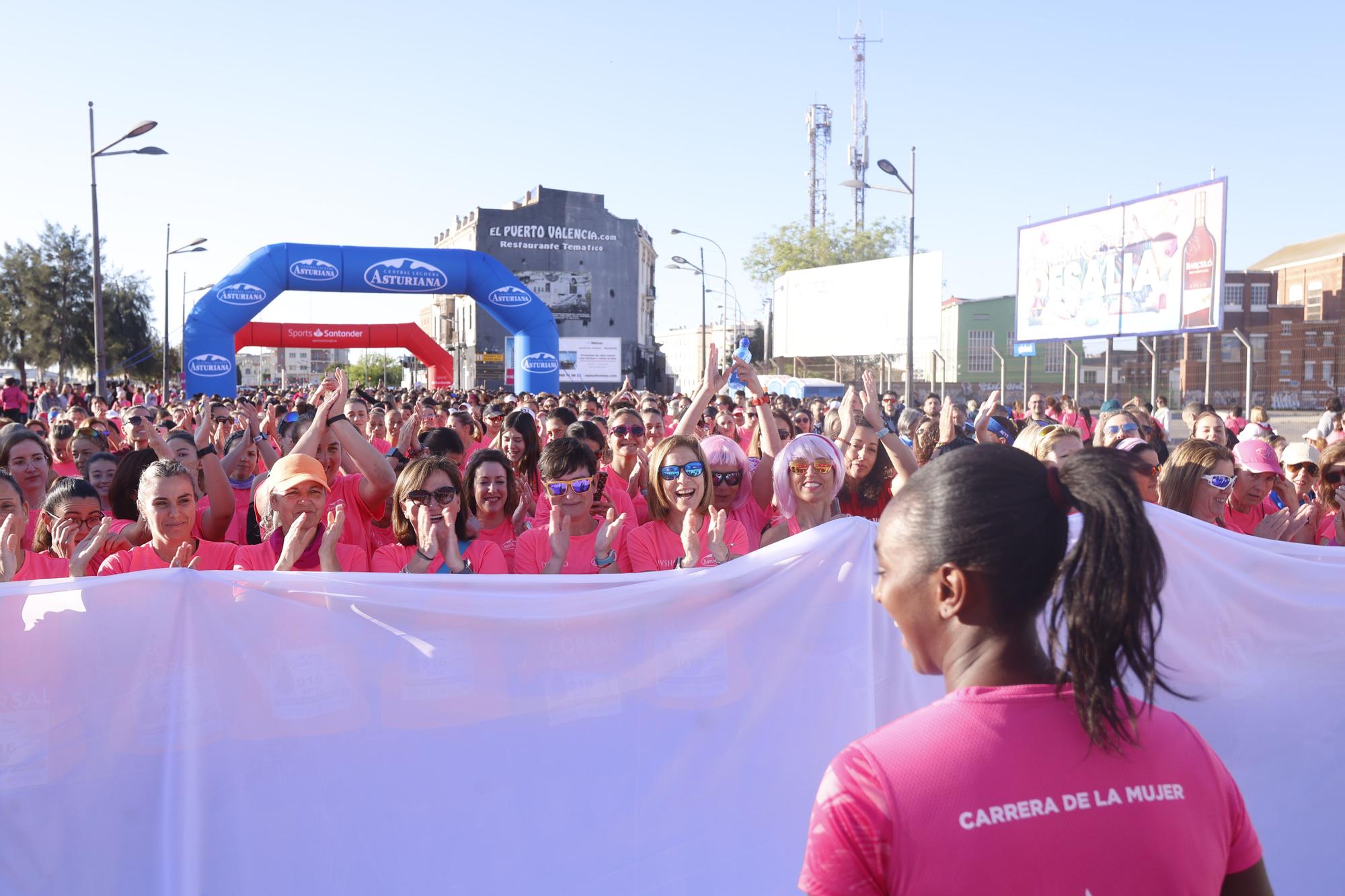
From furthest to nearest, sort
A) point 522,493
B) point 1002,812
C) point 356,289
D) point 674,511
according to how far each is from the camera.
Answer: point 356,289 < point 522,493 < point 674,511 < point 1002,812

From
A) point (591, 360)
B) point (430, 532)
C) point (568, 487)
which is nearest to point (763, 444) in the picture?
point (568, 487)

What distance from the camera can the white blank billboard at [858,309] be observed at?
116ft

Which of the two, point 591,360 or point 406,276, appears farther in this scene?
point 591,360

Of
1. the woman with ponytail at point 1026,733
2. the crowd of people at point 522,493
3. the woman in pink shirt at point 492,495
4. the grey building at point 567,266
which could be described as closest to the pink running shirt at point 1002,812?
the woman with ponytail at point 1026,733

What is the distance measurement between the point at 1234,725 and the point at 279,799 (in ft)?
9.94

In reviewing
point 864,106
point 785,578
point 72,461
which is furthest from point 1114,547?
point 864,106

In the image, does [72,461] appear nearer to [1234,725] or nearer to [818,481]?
[818,481]

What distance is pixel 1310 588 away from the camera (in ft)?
11.7

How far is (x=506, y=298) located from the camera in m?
26.0

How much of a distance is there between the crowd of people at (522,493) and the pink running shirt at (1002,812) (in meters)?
2.31

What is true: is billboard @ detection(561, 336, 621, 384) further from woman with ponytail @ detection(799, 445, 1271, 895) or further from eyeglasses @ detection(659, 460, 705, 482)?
woman with ponytail @ detection(799, 445, 1271, 895)

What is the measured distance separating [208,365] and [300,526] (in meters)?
20.5

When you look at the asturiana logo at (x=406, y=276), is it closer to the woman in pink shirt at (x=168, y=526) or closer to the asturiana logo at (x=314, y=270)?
the asturiana logo at (x=314, y=270)

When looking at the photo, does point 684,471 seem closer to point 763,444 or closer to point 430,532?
point 430,532
